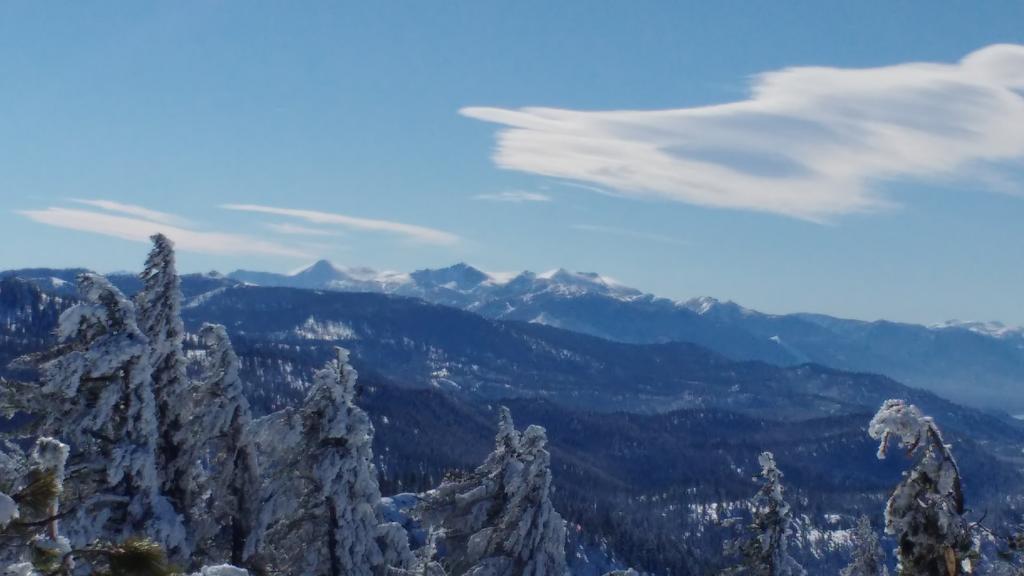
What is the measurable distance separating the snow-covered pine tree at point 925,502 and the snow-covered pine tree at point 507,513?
649 inches

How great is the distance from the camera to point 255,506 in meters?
28.0

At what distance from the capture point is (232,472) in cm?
2803

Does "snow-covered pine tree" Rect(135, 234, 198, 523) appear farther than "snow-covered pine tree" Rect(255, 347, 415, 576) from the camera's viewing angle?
No

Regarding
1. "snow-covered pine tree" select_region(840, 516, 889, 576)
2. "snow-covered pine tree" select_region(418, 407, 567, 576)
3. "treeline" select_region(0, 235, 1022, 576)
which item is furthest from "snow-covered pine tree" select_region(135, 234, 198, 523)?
"snow-covered pine tree" select_region(840, 516, 889, 576)

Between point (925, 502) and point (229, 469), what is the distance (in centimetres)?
2189

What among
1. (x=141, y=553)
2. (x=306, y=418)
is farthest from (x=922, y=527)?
(x=306, y=418)

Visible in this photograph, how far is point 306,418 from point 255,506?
3395mm

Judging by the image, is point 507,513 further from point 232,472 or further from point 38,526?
point 38,526

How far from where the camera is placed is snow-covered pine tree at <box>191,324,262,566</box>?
27250mm

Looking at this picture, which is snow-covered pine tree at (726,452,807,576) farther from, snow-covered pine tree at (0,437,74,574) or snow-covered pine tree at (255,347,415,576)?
snow-covered pine tree at (0,437,74,574)

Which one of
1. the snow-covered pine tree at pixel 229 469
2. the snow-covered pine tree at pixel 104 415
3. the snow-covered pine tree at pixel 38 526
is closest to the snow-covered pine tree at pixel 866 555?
the snow-covered pine tree at pixel 229 469

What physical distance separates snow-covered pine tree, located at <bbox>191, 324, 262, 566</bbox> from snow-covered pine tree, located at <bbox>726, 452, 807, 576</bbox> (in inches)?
778

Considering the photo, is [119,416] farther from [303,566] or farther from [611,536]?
[611,536]

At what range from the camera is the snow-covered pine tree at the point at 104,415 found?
23.0 meters
